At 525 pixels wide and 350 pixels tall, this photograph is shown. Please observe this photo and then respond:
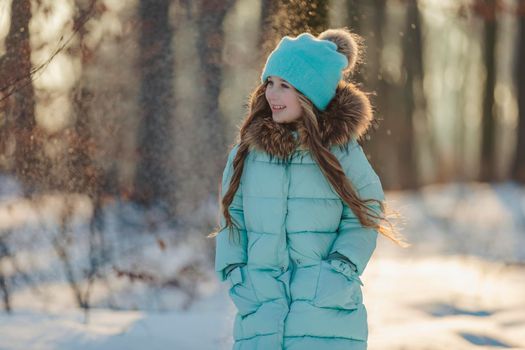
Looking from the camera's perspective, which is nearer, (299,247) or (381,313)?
(299,247)

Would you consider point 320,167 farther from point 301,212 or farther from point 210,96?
point 210,96

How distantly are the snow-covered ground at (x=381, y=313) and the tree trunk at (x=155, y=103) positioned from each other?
43 cm

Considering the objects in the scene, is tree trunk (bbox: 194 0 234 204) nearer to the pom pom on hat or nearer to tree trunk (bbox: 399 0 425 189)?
the pom pom on hat

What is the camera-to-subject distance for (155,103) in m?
6.36

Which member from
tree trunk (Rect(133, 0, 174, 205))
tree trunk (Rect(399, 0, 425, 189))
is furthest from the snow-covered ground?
tree trunk (Rect(399, 0, 425, 189))

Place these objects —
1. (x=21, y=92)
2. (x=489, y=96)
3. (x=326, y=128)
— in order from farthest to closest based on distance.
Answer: (x=489, y=96), (x=21, y=92), (x=326, y=128)

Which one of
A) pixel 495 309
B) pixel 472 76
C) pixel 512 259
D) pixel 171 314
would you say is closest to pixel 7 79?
pixel 171 314

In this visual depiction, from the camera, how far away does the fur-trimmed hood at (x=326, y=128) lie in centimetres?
364

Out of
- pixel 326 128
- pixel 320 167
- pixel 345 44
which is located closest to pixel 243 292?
pixel 320 167

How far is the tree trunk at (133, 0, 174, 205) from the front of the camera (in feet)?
20.4

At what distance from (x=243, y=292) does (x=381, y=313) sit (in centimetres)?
361

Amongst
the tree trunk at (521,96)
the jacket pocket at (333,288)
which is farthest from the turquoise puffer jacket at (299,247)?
the tree trunk at (521,96)

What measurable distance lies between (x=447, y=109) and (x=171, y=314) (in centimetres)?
2985

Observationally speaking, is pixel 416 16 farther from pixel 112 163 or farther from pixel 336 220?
pixel 336 220
